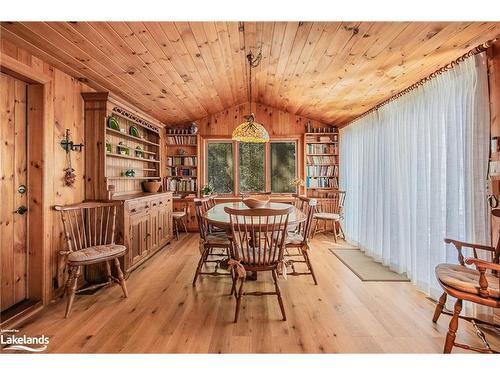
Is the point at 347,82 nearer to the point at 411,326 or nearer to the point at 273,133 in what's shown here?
the point at 273,133

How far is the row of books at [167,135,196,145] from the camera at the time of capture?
5.50m

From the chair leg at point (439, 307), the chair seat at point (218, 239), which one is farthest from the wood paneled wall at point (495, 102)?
the chair seat at point (218, 239)

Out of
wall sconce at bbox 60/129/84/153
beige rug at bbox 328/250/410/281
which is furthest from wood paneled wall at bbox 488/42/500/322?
wall sconce at bbox 60/129/84/153

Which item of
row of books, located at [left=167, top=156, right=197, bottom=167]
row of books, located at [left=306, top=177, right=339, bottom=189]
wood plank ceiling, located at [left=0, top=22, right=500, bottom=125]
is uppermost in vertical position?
wood plank ceiling, located at [left=0, top=22, right=500, bottom=125]

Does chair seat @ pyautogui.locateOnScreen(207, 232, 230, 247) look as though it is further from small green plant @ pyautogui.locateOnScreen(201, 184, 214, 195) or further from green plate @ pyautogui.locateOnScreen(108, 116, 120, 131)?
small green plant @ pyautogui.locateOnScreen(201, 184, 214, 195)

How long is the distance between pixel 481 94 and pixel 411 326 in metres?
1.93

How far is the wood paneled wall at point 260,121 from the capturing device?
5.52 meters

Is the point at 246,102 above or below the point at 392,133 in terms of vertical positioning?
above

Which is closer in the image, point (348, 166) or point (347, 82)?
point (347, 82)

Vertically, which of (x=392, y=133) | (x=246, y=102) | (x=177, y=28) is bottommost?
(x=392, y=133)

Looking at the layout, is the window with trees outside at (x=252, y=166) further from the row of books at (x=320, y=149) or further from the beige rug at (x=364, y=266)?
the beige rug at (x=364, y=266)

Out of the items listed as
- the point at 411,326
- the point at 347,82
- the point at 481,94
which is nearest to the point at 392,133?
Answer: the point at 347,82

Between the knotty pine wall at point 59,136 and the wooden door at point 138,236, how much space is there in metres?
0.69
